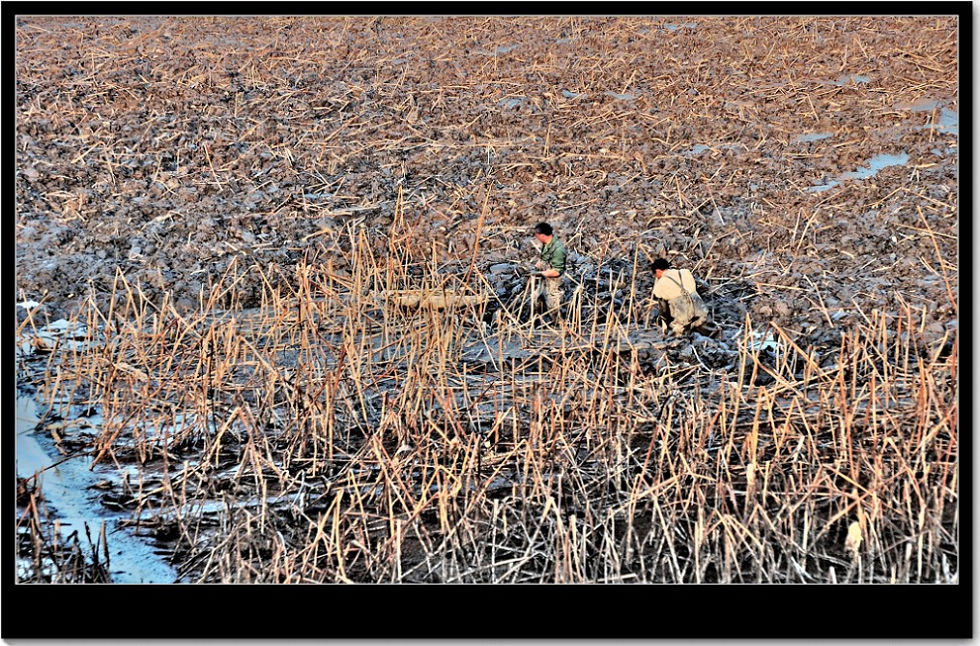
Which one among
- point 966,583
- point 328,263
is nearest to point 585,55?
point 328,263

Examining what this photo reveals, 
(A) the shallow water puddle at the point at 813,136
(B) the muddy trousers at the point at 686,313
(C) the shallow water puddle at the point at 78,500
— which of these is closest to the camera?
(C) the shallow water puddle at the point at 78,500

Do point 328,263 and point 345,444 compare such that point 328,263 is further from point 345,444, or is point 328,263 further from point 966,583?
point 966,583

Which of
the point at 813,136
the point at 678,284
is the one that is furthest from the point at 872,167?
the point at 678,284

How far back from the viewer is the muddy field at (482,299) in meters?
3.64

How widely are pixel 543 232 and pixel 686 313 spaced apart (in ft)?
1.72

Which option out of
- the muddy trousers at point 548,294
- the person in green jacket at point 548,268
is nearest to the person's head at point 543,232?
the person in green jacket at point 548,268

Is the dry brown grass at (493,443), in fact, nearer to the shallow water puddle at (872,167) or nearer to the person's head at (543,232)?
the person's head at (543,232)

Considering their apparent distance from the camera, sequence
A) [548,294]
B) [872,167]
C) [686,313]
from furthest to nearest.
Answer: [872,167]
[548,294]
[686,313]

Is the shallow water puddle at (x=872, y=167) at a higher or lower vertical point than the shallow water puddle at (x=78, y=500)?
higher

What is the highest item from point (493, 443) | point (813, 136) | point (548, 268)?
point (813, 136)

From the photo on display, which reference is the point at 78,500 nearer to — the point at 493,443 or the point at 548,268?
the point at 493,443

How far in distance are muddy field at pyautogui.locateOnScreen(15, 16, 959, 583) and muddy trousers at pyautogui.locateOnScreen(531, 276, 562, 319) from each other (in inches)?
2.5

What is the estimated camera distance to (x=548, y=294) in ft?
13.1

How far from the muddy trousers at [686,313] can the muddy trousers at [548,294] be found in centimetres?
35
